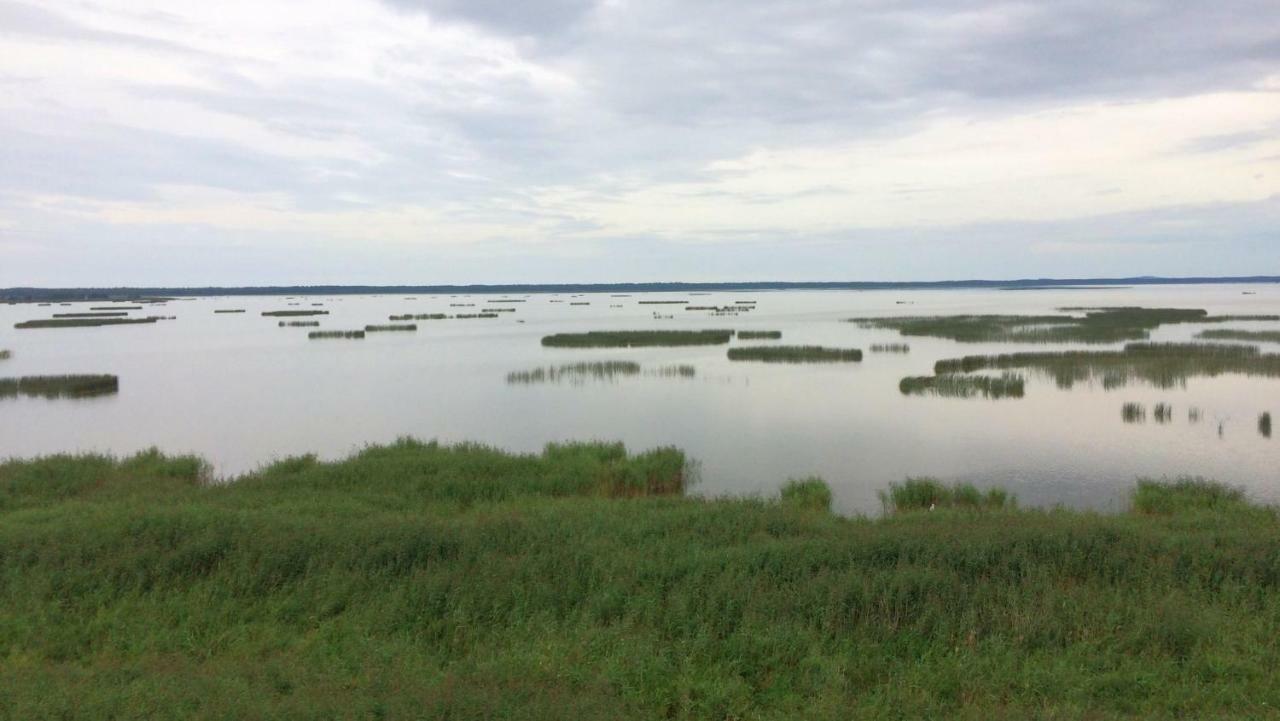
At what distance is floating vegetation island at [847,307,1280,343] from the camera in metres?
49.4

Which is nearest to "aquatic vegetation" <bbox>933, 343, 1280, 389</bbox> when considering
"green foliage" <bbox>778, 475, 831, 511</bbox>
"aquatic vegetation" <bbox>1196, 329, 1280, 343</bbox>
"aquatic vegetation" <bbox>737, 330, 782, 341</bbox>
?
"aquatic vegetation" <bbox>1196, 329, 1280, 343</bbox>

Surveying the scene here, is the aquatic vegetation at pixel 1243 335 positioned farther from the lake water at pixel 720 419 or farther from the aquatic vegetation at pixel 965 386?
the aquatic vegetation at pixel 965 386

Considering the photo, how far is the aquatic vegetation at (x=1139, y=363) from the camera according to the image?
31.5 m

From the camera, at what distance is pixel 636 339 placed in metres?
52.7

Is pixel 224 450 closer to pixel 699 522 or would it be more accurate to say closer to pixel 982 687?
pixel 699 522

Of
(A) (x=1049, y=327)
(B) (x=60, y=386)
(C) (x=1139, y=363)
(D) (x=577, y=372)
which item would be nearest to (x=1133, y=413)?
(C) (x=1139, y=363)

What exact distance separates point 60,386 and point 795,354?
33.7m

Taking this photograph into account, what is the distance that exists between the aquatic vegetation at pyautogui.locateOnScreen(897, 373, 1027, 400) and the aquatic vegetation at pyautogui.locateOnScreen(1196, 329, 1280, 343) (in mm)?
24402

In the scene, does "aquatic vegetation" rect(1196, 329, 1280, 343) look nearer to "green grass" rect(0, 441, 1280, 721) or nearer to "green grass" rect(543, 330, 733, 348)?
"green grass" rect(543, 330, 733, 348)

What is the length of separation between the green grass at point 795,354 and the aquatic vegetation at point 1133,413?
16.0m

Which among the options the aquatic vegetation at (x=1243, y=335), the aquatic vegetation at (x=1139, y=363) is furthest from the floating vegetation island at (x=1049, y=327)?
the aquatic vegetation at (x=1139, y=363)

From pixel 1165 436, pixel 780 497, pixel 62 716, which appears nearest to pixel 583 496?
pixel 780 497

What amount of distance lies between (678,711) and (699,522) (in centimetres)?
519

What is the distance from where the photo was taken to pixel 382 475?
53.4 feet
